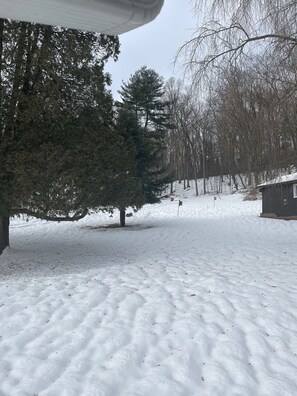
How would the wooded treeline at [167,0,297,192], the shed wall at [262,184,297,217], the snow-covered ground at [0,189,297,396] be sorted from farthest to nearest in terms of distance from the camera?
the shed wall at [262,184,297,217], the wooded treeline at [167,0,297,192], the snow-covered ground at [0,189,297,396]

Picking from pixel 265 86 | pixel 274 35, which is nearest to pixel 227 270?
pixel 265 86

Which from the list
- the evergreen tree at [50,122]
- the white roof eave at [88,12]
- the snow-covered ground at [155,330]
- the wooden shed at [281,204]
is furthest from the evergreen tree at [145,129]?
the white roof eave at [88,12]

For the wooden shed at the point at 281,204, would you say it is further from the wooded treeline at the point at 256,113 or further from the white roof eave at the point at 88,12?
the white roof eave at the point at 88,12

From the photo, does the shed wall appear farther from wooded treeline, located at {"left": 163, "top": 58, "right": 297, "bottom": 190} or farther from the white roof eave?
the white roof eave

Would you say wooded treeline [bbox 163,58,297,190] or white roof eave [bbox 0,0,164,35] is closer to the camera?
white roof eave [bbox 0,0,164,35]

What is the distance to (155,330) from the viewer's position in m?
4.75

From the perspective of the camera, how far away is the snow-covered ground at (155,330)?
11.8 ft

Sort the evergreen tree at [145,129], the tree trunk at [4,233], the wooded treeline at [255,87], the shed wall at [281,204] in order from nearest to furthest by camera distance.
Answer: the wooded treeline at [255,87]
the tree trunk at [4,233]
the evergreen tree at [145,129]
the shed wall at [281,204]

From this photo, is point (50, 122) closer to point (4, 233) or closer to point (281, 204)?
point (4, 233)

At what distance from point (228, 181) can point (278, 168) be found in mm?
47373

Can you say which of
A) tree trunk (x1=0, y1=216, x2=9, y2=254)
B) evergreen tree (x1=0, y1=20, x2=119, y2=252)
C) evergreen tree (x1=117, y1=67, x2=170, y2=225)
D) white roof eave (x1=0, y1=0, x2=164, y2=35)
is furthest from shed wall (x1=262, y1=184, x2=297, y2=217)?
white roof eave (x1=0, y1=0, x2=164, y2=35)

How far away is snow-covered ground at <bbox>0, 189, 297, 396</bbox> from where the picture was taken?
3.58 meters

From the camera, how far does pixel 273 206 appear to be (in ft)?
82.2

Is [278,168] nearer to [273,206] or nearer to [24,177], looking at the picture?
[24,177]
